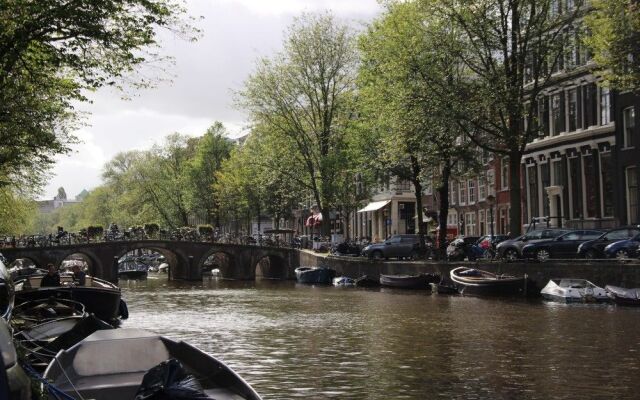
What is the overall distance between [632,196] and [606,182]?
116 inches

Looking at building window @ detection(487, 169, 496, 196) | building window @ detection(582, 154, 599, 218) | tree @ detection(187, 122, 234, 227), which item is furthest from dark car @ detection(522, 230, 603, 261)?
tree @ detection(187, 122, 234, 227)

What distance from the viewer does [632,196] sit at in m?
43.4

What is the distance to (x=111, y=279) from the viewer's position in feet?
223

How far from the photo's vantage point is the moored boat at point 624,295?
3067 cm

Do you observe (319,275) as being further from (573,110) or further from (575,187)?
(573,110)

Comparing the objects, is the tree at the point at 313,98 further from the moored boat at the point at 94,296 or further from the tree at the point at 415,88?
the moored boat at the point at 94,296

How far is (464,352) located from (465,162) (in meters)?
27.0

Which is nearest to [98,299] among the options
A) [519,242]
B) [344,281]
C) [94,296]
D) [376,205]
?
[94,296]

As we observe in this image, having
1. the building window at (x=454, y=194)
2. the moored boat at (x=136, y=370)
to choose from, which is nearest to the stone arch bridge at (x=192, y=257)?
the building window at (x=454, y=194)

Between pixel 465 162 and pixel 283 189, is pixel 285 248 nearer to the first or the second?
pixel 283 189

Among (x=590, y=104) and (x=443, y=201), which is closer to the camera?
(x=443, y=201)

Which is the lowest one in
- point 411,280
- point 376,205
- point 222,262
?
point 411,280

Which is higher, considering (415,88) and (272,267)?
(415,88)

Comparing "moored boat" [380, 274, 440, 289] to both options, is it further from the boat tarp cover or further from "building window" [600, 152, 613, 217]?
the boat tarp cover
